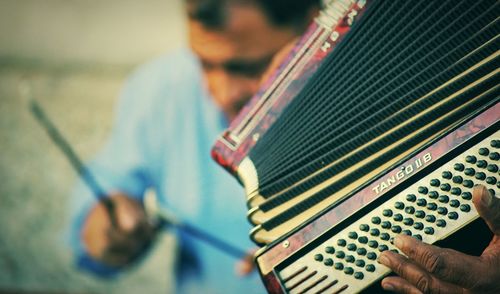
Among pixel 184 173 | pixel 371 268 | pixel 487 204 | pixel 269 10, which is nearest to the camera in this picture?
pixel 487 204

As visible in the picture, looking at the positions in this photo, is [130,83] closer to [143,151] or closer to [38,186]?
[143,151]

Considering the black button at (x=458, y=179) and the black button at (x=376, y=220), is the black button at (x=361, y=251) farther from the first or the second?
the black button at (x=458, y=179)

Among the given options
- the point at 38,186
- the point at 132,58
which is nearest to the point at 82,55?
the point at 132,58

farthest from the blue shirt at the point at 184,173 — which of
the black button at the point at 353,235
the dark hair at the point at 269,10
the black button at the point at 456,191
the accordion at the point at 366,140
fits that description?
the black button at the point at 456,191

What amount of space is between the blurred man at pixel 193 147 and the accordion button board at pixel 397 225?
0.77 meters

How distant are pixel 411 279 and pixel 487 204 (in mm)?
172

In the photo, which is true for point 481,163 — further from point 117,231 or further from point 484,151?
point 117,231

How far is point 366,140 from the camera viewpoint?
1.12 metres

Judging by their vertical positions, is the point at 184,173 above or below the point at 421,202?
below

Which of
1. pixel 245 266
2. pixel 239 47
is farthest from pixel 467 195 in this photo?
pixel 245 266

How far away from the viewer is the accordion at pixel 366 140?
1.02m

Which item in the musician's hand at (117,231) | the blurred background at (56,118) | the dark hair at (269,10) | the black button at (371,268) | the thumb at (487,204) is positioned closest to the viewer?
the thumb at (487,204)

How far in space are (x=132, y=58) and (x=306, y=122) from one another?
1313mm

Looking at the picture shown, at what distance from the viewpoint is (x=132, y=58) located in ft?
7.69
